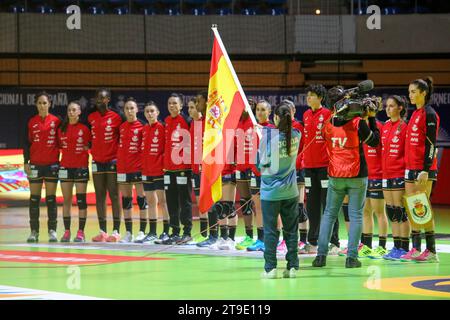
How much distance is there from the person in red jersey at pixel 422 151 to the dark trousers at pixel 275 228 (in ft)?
6.92

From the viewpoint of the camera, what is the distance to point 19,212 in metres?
20.5

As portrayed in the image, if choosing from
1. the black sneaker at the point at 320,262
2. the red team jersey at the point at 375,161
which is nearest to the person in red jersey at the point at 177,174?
the red team jersey at the point at 375,161

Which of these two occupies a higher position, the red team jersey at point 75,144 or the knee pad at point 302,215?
the red team jersey at point 75,144

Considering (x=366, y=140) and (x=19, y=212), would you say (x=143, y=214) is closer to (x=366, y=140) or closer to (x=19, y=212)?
(x=366, y=140)

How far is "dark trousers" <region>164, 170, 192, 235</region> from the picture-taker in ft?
46.1

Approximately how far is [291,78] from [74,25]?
237 inches

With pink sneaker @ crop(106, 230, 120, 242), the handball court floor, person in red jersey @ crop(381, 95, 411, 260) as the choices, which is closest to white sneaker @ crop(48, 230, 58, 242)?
the handball court floor

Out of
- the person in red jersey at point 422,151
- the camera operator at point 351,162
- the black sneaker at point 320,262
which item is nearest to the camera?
the camera operator at point 351,162

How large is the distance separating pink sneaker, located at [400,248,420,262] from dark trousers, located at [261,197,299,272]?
203 cm

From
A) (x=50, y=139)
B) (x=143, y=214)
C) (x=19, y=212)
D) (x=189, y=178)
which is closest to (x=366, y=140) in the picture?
(x=189, y=178)

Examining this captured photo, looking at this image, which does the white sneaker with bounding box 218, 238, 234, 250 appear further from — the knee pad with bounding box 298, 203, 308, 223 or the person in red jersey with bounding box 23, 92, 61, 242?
the person in red jersey with bounding box 23, 92, 61, 242

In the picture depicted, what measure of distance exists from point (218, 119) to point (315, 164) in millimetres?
1787

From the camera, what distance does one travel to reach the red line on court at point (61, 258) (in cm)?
1205

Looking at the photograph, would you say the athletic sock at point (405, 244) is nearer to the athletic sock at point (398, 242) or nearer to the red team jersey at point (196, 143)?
the athletic sock at point (398, 242)
